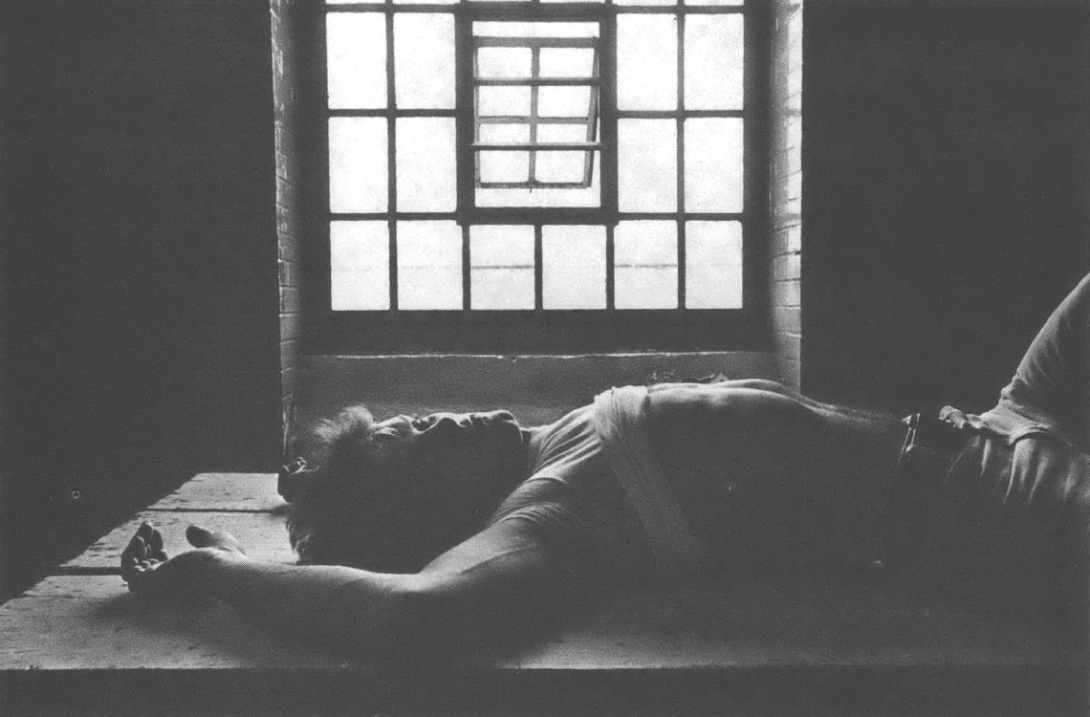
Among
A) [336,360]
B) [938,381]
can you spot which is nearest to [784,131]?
[938,381]

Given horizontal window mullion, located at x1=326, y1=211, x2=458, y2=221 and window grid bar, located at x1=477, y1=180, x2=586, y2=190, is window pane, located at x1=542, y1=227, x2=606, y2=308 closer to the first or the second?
window grid bar, located at x1=477, y1=180, x2=586, y2=190

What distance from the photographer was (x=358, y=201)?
271 centimetres

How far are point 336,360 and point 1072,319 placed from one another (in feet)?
6.53

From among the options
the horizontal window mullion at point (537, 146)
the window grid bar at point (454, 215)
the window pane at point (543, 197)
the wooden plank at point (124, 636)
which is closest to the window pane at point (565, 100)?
the horizontal window mullion at point (537, 146)

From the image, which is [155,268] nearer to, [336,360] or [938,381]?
[336,360]

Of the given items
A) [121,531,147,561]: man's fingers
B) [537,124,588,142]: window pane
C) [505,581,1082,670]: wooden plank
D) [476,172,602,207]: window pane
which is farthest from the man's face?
[537,124,588,142]: window pane

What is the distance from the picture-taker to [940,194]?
243cm

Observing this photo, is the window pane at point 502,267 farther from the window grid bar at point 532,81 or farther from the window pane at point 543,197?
the window grid bar at point 532,81

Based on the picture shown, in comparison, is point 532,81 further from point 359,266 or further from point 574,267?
point 359,266

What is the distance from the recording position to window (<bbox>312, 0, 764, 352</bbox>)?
2684mm

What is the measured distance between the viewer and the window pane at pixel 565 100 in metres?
2.72

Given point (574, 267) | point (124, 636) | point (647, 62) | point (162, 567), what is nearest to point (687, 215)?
point (574, 267)

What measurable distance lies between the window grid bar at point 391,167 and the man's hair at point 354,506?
4.72 ft

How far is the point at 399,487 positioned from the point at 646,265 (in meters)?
1.65
